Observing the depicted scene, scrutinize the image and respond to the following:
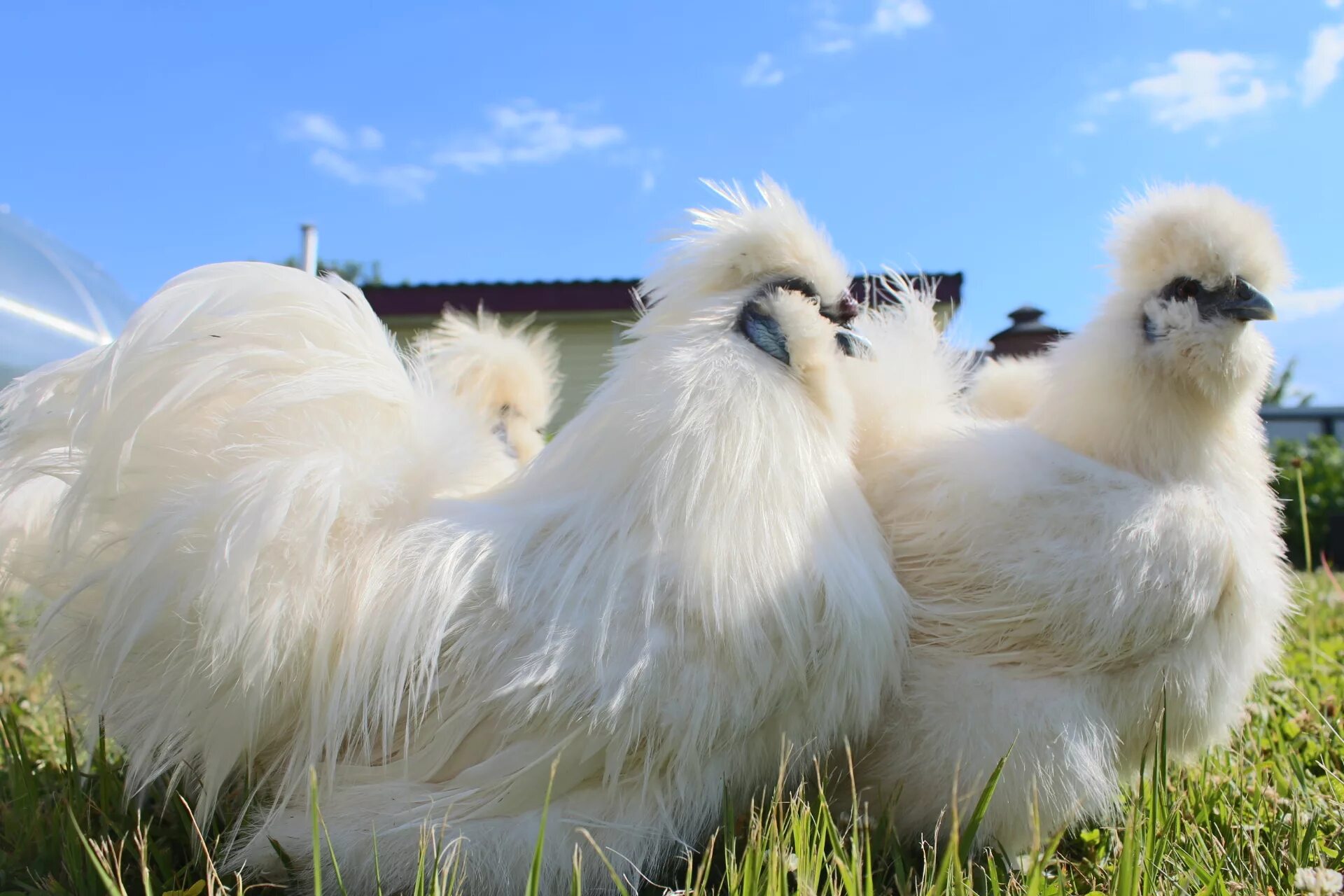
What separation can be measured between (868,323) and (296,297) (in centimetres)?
153

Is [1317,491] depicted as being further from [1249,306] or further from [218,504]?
[218,504]

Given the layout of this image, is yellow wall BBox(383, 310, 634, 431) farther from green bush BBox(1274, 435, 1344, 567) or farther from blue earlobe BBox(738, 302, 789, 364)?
blue earlobe BBox(738, 302, 789, 364)

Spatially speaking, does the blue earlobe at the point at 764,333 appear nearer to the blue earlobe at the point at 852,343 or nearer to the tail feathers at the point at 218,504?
the blue earlobe at the point at 852,343

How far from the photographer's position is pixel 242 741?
5.46ft

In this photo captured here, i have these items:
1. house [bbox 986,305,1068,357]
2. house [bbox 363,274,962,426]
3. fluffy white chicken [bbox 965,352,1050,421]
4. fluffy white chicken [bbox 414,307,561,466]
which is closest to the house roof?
house [bbox 363,274,962,426]

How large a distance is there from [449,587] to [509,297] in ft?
30.7

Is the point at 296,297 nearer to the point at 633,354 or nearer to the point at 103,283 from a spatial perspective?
the point at 633,354

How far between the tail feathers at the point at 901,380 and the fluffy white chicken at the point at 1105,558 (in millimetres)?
106

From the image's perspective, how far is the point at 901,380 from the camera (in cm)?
222

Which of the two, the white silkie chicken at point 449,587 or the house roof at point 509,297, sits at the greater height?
the house roof at point 509,297

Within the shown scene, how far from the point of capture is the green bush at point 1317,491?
9.93 m

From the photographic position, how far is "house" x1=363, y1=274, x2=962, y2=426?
10555mm

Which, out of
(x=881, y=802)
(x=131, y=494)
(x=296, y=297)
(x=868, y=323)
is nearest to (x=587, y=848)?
(x=881, y=802)

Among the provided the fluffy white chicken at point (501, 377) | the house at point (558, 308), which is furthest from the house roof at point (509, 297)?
the fluffy white chicken at point (501, 377)
